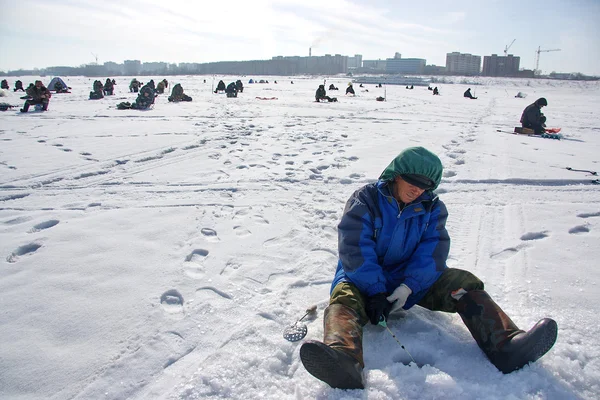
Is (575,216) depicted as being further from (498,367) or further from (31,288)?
(31,288)

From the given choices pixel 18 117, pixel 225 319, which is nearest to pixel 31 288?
pixel 225 319

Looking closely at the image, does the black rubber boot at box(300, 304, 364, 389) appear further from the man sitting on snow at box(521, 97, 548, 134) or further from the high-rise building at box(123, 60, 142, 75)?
the high-rise building at box(123, 60, 142, 75)

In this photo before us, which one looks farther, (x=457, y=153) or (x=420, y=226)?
(x=457, y=153)

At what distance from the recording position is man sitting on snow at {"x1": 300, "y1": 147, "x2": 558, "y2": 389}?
183 cm

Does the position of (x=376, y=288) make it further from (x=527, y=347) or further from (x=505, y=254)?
(x=505, y=254)

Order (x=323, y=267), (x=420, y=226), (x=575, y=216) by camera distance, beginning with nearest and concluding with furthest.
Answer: (x=420, y=226), (x=323, y=267), (x=575, y=216)

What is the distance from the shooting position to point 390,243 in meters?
2.22

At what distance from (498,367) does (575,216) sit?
298 cm

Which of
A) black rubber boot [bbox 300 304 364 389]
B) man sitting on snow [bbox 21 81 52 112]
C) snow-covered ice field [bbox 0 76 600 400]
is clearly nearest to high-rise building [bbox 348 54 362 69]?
man sitting on snow [bbox 21 81 52 112]

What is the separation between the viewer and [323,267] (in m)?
2.89

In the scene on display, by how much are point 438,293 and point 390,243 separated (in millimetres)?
416

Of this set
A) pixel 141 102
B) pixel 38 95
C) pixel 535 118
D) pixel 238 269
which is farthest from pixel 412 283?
pixel 38 95

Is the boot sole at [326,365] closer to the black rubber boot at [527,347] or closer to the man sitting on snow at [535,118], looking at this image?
the black rubber boot at [527,347]

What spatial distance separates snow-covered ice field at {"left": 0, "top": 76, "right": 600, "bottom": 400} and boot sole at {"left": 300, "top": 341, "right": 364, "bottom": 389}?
7cm
